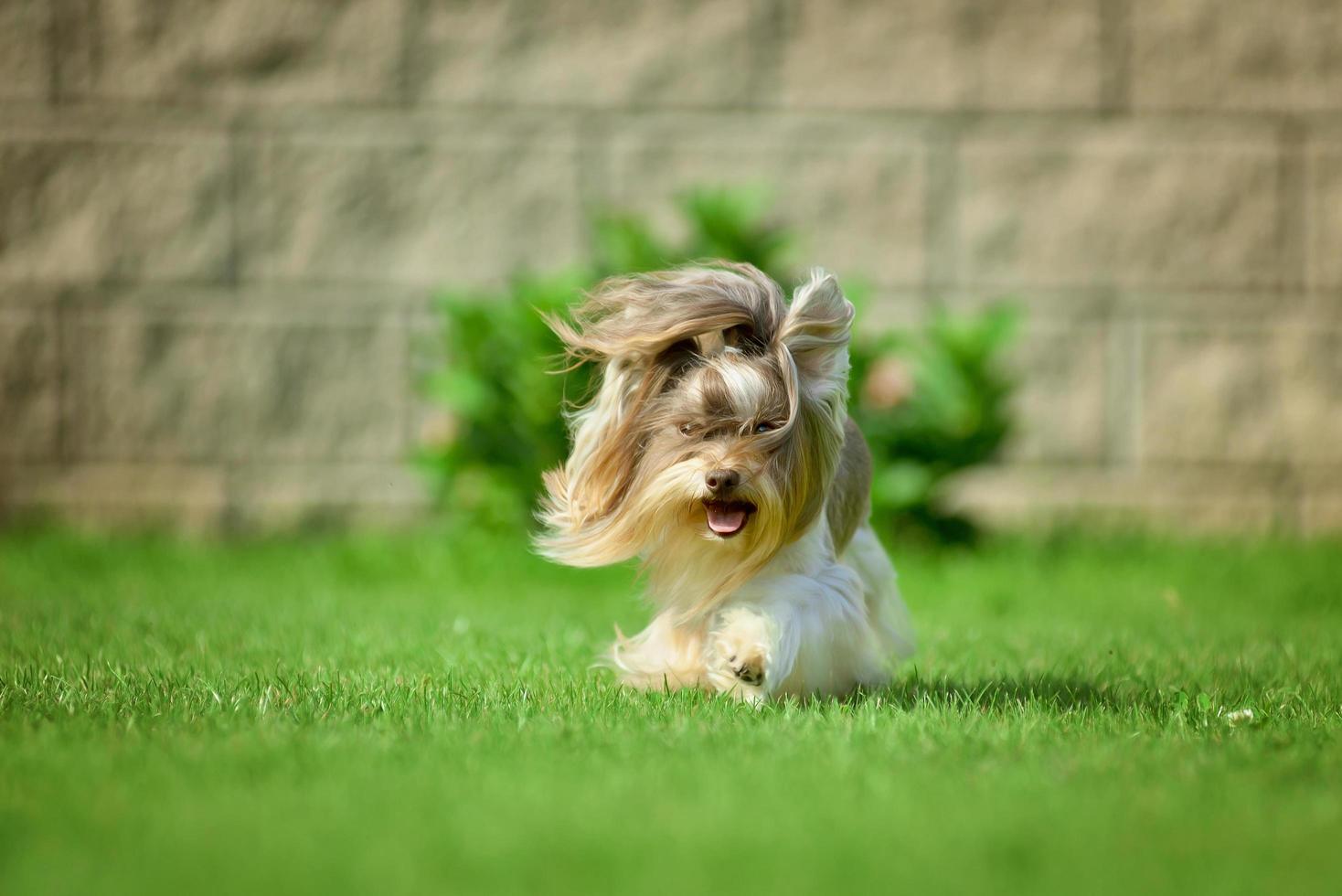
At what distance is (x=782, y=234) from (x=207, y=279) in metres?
3.09

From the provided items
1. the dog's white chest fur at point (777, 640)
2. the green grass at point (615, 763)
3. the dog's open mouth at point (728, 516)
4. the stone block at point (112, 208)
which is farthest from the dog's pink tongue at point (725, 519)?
the stone block at point (112, 208)

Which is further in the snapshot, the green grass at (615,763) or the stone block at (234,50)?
the stone block at (234,50)

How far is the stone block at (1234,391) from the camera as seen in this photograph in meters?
8.00

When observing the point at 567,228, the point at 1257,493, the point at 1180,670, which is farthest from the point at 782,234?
the point at 1180,670

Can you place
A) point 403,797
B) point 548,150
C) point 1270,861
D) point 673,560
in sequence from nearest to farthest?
point 1270,861 → point 403,797 → point 673,560 → point 548,150

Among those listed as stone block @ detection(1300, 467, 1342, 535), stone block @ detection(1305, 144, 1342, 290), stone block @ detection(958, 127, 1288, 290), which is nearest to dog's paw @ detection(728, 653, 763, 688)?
stone block @ detection(958, 127, 1288, 290)

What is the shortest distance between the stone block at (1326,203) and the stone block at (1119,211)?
17 cm

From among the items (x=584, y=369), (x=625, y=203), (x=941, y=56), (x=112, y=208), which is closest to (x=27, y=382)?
(x=112, y=208)

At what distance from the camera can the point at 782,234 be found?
24.5ft

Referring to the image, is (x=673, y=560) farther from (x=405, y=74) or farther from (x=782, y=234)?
(x=405, y=74)

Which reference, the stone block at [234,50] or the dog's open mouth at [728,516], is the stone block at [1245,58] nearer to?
the stone block at [234,50]

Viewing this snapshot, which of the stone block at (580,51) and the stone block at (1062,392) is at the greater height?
the stone block at (580,51)

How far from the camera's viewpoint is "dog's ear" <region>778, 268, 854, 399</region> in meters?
3.85

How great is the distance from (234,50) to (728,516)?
17.3 feet
